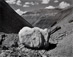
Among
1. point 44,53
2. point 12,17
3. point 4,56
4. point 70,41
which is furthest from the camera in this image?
point 12,17

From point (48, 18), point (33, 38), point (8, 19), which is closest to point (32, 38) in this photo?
point (33, 38)

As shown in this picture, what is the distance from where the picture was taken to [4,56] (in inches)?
183

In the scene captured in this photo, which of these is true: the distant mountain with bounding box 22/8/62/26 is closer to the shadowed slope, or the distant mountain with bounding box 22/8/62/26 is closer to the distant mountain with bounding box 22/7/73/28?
the distant mountain with bounding box 22/7/73/28

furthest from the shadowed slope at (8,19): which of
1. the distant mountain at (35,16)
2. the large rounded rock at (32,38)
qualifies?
the distant mountain at (35,16)

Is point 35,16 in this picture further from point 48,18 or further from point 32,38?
point 32,38

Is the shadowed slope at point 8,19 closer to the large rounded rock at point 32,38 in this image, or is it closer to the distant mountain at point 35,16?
the large rounded rock at point 32,38

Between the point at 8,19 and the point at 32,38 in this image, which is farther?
the point at 8,19

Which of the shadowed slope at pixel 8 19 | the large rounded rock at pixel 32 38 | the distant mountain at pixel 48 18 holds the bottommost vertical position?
the large rounded rock at pixel 32 38

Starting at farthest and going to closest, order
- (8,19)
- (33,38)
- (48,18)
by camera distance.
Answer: (48,18) → (8,19) → (33,38)

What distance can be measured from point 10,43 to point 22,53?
35.6 inches

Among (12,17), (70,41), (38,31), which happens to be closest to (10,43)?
(38,31)

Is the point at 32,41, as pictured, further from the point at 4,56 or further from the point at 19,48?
the point at 4,56

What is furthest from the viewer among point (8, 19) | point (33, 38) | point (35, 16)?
point (35, 16)

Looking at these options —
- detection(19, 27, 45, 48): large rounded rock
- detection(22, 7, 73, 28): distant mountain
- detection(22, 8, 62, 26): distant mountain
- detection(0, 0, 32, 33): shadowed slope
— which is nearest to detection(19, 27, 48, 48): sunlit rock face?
detection(19, 27, 45, 48): large rounded rock
